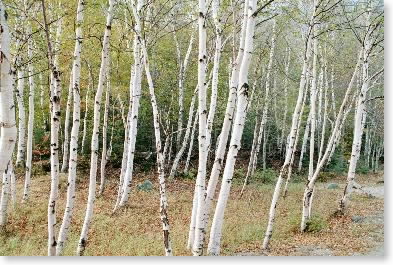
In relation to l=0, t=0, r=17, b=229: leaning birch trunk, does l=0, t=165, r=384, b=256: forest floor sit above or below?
below

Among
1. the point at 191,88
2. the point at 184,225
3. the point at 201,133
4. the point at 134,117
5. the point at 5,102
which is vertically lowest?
the point at 184,225

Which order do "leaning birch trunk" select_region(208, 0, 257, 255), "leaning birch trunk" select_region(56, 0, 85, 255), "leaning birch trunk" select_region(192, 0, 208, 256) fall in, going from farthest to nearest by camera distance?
"leaning birch trunk" select_region(56, 0, 85, 255) → "leaning birch trunk" select_region(192, 0, 208, 256) → "leaning birch trunk" select_region(208, 0, 257, 255)

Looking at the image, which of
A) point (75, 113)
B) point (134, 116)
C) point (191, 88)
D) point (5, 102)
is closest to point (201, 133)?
point (75, 113)

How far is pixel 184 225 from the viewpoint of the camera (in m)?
7.61

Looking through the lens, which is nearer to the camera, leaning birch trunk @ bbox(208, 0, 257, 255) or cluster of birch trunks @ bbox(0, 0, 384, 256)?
leaning birch trunk @ bbox(208, 0, 257, 255)

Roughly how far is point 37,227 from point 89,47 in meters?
4.44

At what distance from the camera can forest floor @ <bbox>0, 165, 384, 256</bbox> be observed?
19.1 ft

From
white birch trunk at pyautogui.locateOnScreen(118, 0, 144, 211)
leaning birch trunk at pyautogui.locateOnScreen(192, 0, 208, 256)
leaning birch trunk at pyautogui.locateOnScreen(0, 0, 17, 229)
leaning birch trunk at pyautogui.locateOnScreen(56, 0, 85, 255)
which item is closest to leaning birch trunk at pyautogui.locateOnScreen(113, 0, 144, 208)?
white birch trunk at pyautogui.locateOnScreen(118, 0, 144, 211)

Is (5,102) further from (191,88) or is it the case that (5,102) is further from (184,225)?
(191,88)

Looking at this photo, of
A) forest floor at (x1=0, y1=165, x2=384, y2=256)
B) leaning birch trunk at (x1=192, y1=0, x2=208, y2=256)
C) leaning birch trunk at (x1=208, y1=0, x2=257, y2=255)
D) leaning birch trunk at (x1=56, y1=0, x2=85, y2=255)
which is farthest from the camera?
forest floor at (x1=0, y1=165, x2=384, y2=256)

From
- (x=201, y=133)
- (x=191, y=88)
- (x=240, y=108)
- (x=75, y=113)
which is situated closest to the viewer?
(x=240, y=108)

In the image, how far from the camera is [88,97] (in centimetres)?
1302

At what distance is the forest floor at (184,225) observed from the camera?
583 cm

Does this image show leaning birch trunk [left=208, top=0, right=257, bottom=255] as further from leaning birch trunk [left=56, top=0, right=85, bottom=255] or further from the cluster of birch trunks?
leaning birch trunk [left=56, top=0, right=85, bottom=255]
